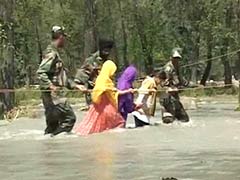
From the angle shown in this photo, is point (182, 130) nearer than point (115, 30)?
Yes

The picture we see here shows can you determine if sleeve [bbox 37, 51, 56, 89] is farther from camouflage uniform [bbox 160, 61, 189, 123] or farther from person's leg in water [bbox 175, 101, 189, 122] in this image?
person's leg in water [bbox 175, 101, 189, 122]

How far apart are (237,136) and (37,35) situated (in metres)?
56.2

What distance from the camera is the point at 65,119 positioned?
49.1 ft

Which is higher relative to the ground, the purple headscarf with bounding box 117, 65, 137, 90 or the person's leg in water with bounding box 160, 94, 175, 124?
the purple headscarf with bounding box 117, 65, 137, 90

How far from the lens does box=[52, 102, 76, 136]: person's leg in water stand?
14.9 metres

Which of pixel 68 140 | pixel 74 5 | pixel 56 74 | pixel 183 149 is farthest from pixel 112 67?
pixel 74 5

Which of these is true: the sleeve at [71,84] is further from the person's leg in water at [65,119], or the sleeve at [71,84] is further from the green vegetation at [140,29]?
the green vegetation at [140,29]

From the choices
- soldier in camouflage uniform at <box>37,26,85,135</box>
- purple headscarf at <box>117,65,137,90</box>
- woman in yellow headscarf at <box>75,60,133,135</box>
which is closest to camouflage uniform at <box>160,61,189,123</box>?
purple headscarf at <box>117,65,137,90</box>

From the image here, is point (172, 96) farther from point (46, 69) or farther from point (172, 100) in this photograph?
point (46, 69)

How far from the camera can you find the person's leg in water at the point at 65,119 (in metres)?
14.9

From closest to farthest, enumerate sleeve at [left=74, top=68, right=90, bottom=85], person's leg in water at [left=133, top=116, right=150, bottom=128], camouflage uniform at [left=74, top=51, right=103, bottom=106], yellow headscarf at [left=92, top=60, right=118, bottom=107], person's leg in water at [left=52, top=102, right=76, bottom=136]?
person's leg in water at [left=52, top=102, right=76, bottom=136] → yellow headscarf at [left=92, top=60, right=118, bottom=107] → sleeve at [left=74, top=68, right=90, bottom=85] → camouflage uniform at [left=74, top=51, right=103, bottom=106] → person's leg in water at [left=133, top=116, right=150, bottom=128]

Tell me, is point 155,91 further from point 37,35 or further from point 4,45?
point 37,35

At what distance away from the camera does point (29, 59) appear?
75.2 metres

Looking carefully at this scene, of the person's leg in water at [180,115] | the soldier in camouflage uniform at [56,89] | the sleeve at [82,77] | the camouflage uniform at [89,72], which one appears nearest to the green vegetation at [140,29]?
the camouflage uniform at [89,72]
